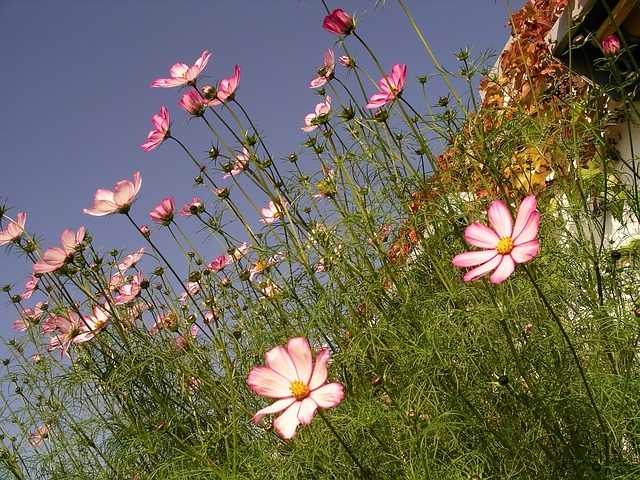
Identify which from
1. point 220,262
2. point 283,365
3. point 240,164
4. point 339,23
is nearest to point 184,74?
point 240,164

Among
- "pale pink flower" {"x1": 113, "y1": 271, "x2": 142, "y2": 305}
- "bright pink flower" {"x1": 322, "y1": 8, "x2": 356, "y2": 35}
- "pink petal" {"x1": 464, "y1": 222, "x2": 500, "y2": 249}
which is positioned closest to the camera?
"pink petal" {"x1": 464, "y1": 222, "x2": 500, "y2": 249}

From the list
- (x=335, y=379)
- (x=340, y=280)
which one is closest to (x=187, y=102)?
(x=340, y=280)

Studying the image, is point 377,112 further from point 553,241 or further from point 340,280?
point 553,241

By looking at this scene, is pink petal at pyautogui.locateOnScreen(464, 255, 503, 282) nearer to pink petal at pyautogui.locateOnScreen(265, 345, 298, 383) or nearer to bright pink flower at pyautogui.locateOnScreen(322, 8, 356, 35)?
pink petal at pyautogui.locateOnScreen(265, 345, 298, 383)

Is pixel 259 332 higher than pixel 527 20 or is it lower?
lower

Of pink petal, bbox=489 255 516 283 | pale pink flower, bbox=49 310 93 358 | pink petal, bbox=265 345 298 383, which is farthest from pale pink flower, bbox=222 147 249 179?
pink petal, bbox=489 255 516 283

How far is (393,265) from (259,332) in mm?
400

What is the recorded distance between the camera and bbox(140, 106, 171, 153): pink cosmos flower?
5.56 ft

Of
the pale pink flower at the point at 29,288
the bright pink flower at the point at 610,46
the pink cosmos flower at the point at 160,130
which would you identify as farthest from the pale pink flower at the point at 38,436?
the bright pink flower at the point at 610,46

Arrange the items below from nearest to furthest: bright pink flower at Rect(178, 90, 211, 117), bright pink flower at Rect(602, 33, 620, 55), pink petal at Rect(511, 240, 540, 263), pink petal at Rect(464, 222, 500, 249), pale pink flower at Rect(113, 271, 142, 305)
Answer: pink petal at Rect(511, 240, 540, 263) → pink petal at Rect(464, 222, 500, 249) → bright pink flower at Rect(602, 33, 620, 55) → bright pink flower at Rect(178, 90, 211, 117) → pale pink flower at Rect(113, 271, 142, 305)

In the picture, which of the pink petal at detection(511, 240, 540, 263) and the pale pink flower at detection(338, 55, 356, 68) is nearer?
the pink petal at detection(511, 240, 540, 263)

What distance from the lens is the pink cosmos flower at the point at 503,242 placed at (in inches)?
34.5

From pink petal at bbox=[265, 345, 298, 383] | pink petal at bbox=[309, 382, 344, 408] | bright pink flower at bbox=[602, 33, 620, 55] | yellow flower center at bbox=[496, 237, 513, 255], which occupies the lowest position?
pink petal at bbox=[309, 382, 344, 408]

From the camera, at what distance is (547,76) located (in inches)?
117
